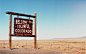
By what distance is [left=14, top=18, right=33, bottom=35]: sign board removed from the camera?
13.8m

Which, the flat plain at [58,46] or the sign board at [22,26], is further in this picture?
the flat plain at [58,46]

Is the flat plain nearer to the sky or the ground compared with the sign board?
nearer to the ground

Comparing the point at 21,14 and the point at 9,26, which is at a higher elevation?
the point at 21,14

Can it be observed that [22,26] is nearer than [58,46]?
Yes

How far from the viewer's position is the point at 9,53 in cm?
1033

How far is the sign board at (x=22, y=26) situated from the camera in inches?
544

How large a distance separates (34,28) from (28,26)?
84 centimetres

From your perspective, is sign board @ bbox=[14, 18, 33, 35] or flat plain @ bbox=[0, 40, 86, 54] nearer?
sign board @ bbox=[14, 18, 33, 35]

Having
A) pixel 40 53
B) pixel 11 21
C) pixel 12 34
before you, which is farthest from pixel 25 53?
pixel 11 21

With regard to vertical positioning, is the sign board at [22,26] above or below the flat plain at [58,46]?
above

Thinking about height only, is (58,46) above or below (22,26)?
below

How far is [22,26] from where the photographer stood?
1418cm

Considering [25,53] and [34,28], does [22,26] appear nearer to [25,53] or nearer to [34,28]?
[34,28]

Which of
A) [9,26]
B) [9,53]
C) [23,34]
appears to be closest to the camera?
[9,53]
